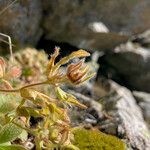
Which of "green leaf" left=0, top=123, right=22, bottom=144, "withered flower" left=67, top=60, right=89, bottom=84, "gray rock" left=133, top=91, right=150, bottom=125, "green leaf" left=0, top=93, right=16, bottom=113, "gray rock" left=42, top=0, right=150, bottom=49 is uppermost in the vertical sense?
"gray rock" left=42, top=0, right=150, bottom=49

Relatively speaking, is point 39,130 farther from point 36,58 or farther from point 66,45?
point 66,45

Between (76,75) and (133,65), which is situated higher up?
(133,65)

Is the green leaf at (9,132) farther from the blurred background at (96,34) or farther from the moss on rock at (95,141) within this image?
the blurred background at (96,34)

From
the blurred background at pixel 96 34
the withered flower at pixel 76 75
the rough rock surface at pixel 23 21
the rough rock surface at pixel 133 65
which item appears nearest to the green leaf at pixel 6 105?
the withered flower at pixel 76 75

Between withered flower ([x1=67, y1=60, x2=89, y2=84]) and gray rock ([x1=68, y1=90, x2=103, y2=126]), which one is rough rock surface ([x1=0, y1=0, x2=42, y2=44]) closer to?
gray rock ([x1=68, y1=90, x2=103, y2=126])

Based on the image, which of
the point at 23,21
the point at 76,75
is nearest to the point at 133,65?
the point at 23,21

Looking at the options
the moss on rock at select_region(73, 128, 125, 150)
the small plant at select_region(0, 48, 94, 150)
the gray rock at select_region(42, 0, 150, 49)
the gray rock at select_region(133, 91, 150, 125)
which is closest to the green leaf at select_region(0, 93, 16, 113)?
the small plant at select_region(0, 48, 94, 150)

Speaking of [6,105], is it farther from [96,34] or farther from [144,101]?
[144,101]

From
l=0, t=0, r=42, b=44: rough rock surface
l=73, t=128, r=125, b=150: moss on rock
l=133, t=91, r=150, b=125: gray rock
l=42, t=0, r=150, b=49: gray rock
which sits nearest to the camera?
l=73, t=128, r=125, b=150: moss on rock
